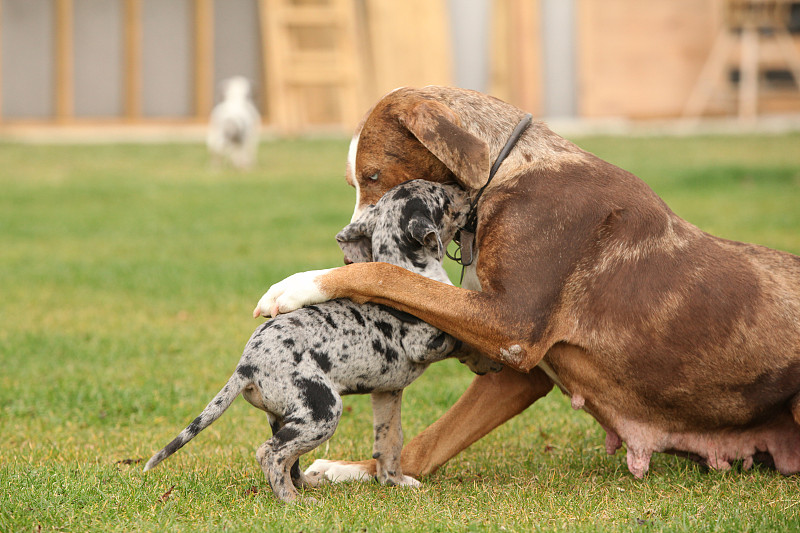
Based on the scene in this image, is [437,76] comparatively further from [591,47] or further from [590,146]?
[590,146]

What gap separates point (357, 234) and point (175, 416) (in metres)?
1.94

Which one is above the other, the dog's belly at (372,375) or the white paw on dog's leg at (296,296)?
the white paw on dog's leg at (296,296)

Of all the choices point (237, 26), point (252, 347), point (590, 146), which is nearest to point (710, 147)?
point (590, 146)

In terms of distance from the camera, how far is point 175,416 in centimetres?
579

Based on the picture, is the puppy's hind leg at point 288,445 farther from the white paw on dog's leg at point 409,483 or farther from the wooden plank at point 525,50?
the wooden plank at point 525,50

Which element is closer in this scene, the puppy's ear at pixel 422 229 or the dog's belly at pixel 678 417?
the puppy's ear at pixel 422 229

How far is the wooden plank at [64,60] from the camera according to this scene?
22875mm

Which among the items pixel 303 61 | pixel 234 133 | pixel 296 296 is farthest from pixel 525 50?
pixel 296 296

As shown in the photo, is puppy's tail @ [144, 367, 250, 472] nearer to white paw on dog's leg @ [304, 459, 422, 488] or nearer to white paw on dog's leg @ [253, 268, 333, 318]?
white paw on dog's leg @ [253, 268, 333, 318]

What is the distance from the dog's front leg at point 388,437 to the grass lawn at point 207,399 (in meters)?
0.10

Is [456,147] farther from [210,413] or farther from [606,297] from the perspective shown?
[210,413]

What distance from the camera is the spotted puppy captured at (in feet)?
12.9

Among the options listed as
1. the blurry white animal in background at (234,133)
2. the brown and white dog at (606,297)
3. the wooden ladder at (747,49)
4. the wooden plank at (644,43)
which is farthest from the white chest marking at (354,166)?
the wooden plank at (644,43)

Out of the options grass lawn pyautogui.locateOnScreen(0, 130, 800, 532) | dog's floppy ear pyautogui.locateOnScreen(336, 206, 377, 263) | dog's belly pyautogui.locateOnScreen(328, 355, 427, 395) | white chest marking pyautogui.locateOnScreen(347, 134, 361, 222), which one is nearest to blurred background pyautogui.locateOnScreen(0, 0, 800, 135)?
grass lawn pyautogui.locateOnScreen(0, 130, 800, 532)
